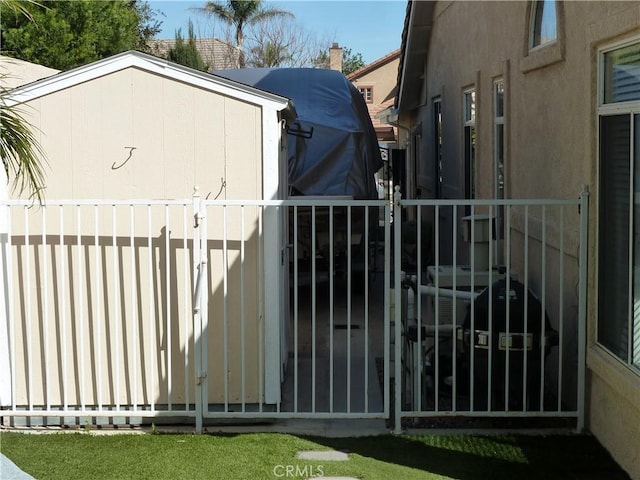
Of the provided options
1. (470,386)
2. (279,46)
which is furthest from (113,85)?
(279,46)

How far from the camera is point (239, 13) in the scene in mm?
38281

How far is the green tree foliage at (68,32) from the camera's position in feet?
61.0

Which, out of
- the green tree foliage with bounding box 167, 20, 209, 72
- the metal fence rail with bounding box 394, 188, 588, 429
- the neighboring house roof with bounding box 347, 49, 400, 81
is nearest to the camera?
the metal fence rail with bounding box 394, 188, 588, 429

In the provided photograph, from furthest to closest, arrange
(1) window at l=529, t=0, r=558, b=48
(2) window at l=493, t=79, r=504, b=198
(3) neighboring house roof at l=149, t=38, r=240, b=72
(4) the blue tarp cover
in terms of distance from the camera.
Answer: (3) neighboring house roof at l=149, t=38, r=240, b=72 → (4) the blue tarp cover → (2) window at l=493, t=79, r=504, b=198 → (1) window at l=529, t=0, r=558, b=48

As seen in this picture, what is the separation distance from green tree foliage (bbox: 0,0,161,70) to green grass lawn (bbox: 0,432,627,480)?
1325 centimetres

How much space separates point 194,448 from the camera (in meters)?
5.83

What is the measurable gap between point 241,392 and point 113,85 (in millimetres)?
2545

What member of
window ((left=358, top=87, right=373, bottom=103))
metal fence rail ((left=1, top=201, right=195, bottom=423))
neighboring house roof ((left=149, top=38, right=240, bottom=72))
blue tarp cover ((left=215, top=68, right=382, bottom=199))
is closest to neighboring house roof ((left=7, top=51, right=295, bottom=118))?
metal fence rail ((left=1, top=201, right=195, bottom=423))

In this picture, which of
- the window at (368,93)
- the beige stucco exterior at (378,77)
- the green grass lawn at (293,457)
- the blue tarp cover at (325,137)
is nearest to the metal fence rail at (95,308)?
the green grass lawn at (293,457)

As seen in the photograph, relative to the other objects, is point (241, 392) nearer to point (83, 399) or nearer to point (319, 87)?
point (83, 399)

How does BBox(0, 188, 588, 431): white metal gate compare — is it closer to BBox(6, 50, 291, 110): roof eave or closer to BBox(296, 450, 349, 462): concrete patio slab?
BBox(296, 450, 349, 462): concrete patio slab

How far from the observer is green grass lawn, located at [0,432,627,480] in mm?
5301

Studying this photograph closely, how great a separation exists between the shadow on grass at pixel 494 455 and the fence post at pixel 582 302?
0.27m

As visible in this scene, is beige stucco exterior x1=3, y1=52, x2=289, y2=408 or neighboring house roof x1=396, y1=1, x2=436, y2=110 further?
neighboring house roof x1=396, y1=1, x2=436, y2=110
